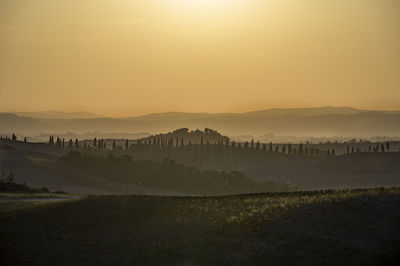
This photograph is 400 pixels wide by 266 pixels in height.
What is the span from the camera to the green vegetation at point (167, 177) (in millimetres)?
104375

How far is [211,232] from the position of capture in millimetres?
31219

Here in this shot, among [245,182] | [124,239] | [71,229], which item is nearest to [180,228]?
[124,239]

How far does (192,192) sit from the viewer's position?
10138 cm

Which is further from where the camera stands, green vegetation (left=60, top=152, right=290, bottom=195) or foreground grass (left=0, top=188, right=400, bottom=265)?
green vegetation (left=60, top=152, right=290, bottom=195)

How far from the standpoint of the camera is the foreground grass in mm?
27984

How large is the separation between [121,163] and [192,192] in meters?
21.6

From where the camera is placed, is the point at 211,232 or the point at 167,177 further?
the point at 167,177

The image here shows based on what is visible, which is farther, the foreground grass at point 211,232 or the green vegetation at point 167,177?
the green vegetation at point 167,177

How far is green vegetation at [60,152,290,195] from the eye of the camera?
4109 inches

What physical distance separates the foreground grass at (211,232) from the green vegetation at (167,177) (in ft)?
214

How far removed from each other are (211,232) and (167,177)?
78.8 m

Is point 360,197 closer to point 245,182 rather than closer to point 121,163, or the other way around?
point 245,182

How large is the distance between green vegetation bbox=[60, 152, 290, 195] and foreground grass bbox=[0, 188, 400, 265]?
65.3m

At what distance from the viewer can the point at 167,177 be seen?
10969 centimetres
